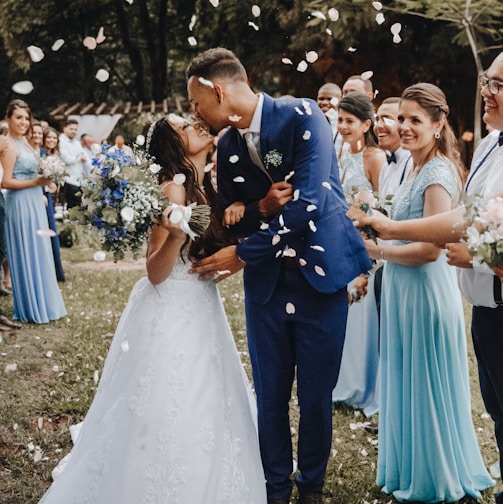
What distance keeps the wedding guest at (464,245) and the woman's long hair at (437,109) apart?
12.1 inches

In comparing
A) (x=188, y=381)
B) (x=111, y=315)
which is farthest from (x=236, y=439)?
(x=111, y=315)

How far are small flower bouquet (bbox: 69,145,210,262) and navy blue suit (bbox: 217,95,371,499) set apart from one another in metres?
0.43

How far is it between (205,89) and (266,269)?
91 centimetres

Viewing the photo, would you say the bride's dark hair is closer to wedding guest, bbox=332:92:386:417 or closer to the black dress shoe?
the black dress shoe

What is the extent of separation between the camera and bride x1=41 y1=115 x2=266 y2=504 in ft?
10.1

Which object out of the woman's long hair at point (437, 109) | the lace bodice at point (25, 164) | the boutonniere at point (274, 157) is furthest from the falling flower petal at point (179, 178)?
the lace bodice at point (25, 164)

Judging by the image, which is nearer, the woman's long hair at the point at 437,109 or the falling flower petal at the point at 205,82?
the falling flower petal at the point at 205,82

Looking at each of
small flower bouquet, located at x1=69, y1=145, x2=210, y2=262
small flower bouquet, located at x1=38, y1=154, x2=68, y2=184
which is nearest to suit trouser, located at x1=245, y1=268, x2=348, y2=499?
small flower bouquet, located at x1=69, y1=145, x2=210, y2=262

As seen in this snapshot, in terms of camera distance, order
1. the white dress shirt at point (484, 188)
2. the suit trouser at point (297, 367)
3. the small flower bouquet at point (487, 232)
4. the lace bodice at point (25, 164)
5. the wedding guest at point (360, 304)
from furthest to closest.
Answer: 1. the lace bodice at point (25, 164)
2. the wedding guest at point (360, 304)
3. the suit trouser at point (297, 367)
4. the white dress shirt at point (484, 188)
5. the small flower bouquet at point (487, 232)

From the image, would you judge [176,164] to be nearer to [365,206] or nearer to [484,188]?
[365,206]

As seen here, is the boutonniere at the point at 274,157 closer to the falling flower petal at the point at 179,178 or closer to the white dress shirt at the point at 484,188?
the falling flower petal at the point at 179,178

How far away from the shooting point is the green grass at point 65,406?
3.78m

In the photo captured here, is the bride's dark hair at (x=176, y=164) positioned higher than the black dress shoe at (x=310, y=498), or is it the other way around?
the bride's dark hair at (x=176, y=164)

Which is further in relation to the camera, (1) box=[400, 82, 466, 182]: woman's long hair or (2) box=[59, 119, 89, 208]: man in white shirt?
(2) box=[59, 119, 89, 208]: man in white shirt
